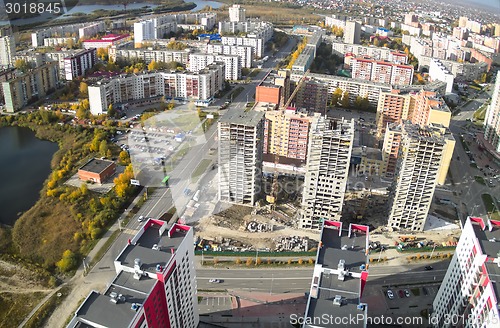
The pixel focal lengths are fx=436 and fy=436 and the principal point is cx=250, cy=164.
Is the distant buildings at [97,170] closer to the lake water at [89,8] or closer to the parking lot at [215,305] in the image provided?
the parking lot at [215,305]

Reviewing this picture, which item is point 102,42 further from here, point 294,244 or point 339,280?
point 339,280

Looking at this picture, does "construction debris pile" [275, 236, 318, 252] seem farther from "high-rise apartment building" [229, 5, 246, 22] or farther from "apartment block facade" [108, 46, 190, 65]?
"high-rise apartment building" [229, 5, 246, 22]

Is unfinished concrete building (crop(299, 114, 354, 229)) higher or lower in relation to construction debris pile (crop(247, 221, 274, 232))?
higher

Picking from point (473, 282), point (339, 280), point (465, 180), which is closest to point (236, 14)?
point (465, 180)

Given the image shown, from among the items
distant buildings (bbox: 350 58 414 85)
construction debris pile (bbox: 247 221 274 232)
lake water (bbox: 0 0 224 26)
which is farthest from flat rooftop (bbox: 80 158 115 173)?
lake water (bbox: 0 0 224 26)

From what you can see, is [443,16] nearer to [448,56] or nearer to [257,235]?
[448,56]

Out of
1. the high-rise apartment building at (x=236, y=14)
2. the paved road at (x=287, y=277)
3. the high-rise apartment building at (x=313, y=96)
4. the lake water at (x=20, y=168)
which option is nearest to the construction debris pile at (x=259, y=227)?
the paved road at (x=287, y=277)
